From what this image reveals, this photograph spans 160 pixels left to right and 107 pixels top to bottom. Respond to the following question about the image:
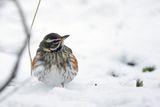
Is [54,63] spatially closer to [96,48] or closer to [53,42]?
[53,42]

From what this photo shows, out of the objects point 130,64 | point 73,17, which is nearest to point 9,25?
point 73,17

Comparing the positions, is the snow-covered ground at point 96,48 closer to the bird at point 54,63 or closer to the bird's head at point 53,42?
the bird at point 54,63

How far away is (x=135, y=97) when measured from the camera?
417 cm

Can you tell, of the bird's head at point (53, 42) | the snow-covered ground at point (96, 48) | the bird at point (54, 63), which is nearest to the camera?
the snow-covered ground at point (96, 48)

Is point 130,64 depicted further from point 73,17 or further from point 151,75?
point 73,17

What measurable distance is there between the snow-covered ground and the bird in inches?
4.7

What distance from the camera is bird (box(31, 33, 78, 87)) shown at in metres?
4.98

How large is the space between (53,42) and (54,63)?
23 centimetres

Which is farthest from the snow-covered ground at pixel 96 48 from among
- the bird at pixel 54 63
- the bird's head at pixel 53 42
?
the bird's head at pixel 53 42

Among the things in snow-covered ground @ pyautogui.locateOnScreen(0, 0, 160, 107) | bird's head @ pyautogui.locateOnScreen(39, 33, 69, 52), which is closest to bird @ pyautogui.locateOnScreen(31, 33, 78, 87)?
bird's head @ pyautogui.locateOnScreen(39, 33, 69, 52)

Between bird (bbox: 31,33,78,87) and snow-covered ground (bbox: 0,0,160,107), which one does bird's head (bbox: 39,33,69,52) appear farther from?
snow-covered ground (bbox: 0,0,160,107)

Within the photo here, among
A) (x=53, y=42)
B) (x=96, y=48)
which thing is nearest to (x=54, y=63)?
(x=53, y=42)

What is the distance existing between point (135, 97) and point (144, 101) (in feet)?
0.39

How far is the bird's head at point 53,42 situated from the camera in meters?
5.09
